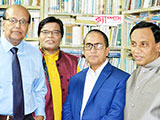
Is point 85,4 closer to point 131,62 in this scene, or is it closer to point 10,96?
point 131,62

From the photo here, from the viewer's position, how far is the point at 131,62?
2.83m

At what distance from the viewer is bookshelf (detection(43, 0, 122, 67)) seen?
3016mm

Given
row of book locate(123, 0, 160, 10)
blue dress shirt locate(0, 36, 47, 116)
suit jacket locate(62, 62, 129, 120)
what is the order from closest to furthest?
blue dress shirt locate(0, 36, 47, 116) → suit jacket locate(62, 62, 129, 120) → row of book locate(123, 0, 160, 10)

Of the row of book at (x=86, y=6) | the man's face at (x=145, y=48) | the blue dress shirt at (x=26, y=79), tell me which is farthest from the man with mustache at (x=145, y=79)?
the row of book at (x=86, y=6)

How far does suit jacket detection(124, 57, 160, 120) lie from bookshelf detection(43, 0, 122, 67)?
1.46 metres

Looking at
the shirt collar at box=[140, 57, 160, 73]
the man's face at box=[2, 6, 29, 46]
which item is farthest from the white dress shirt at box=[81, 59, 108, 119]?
the man's face at box=[2, 6, 29, 46]

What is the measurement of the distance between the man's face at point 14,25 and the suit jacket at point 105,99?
2.24 feet

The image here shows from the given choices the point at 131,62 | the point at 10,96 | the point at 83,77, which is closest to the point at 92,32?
the point at 83,77

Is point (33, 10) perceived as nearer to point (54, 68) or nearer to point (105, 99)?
point (54, 68)

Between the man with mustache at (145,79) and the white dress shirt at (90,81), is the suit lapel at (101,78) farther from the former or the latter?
the man with mustache at (145,79)

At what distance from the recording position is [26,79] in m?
1.60

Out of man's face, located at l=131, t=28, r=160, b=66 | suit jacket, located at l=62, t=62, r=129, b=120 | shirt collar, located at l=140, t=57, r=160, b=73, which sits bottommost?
suit jacket, located at l=62, t=62, r=129, b=120

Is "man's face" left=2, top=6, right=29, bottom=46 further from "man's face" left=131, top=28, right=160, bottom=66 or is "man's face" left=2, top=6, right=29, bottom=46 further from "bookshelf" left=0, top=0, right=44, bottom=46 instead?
"bookshelf" left=0, top=0, right=44, bottom=46

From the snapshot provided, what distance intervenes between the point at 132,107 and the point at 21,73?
0.85m
